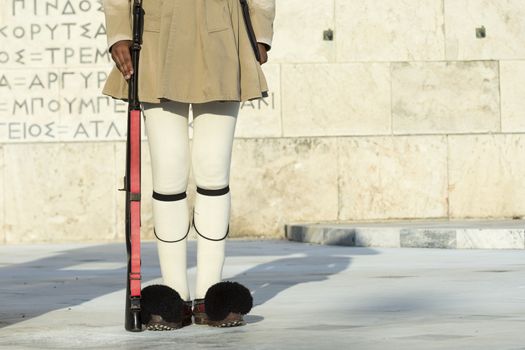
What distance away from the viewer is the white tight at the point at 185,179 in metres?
6.05

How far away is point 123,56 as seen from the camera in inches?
233

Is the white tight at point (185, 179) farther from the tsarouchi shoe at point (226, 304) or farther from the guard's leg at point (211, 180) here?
the tsarouchi shoe at point (226, 304)

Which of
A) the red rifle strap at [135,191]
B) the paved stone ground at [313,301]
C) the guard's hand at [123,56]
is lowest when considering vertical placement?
the paved stone ground at [313,301]

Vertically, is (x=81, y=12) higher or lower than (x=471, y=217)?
higher

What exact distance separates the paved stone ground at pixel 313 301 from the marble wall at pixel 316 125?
2.33 metres

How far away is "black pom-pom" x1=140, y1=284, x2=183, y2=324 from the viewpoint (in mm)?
5680

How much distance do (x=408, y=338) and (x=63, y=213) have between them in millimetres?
9050

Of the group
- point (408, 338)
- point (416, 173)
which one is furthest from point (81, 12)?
point (408, 338)

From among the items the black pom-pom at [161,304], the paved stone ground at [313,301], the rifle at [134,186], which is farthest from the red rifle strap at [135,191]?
the paved stone ground at [313,301]

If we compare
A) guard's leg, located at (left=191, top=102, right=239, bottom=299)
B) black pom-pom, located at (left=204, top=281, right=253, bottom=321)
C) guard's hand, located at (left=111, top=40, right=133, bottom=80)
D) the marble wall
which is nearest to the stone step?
the marble wall

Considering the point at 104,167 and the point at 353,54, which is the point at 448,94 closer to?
the point at 353,54

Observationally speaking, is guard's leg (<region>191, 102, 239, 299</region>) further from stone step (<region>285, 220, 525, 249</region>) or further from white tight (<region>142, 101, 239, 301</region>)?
stone step (<region>285, 220, 525, 249</region>)

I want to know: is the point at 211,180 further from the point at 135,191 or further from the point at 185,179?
the point at 135,191

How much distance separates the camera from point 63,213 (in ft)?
45.7
